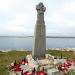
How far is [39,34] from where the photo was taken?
15.2 metres

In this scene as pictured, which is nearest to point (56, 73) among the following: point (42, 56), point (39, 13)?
point (42, 56)

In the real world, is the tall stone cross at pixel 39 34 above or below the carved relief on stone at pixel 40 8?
below

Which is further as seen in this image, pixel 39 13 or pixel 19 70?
pixel 39 13

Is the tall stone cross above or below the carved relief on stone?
below

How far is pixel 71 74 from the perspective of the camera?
39.1 ft

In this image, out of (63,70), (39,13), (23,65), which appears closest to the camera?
(63,70)

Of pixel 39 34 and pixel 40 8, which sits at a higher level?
pixel 40 8

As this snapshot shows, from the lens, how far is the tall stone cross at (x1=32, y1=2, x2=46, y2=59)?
1516cm

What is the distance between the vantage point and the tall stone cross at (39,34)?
49.8 feet

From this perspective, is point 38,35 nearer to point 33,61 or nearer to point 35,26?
point 35,26

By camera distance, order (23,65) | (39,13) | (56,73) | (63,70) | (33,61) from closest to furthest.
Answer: (63,70), (56,73), (23,65), (33,61), (39,13)

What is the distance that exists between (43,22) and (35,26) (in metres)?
0.64

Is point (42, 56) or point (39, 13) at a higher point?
point (39, 13)

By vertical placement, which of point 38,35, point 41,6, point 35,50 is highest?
point 41,6
